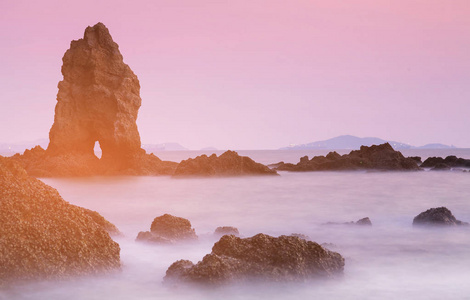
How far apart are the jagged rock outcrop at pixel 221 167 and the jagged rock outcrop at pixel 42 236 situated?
25106 millimetres

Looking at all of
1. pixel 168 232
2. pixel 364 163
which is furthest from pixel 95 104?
pixel 168 232

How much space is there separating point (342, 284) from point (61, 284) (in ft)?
14.1

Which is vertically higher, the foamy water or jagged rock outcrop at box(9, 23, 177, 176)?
jagged rock outcrop at box(9, 23, 177, 176)

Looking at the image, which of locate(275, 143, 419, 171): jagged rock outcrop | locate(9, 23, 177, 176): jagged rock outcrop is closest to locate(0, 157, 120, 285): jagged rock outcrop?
locate(9, 23, 177, 176): jagged rock outcrop

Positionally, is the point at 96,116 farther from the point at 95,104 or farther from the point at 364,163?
the point at 364,163

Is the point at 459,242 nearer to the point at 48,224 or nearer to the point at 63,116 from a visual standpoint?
the point at 48,224

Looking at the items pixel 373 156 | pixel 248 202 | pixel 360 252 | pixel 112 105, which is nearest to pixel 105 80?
pixel 112 105

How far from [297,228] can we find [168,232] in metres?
5.29

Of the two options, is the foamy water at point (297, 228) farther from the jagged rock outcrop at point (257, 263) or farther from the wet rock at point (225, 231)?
the wet rock at point (225, 231)

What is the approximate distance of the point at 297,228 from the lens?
13.9m

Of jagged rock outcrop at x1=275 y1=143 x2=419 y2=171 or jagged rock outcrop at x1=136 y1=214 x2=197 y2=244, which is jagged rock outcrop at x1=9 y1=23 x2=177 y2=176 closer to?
jagged rock outcrop at x1=275 y1=143 x2=419 y2=171

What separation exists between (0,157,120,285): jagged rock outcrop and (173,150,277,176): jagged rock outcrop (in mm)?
25106

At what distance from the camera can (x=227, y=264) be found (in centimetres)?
653

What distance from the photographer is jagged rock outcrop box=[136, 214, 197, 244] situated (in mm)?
9663
